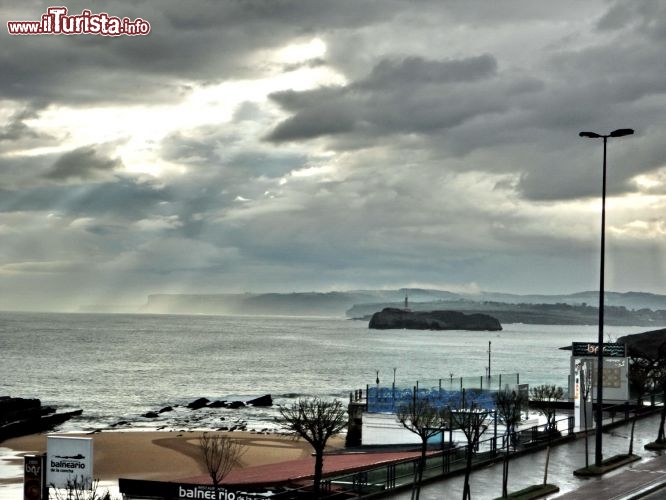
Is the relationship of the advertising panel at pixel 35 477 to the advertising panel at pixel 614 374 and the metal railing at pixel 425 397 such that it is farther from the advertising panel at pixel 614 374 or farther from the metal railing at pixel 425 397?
the advertising panel at pixel 614 374

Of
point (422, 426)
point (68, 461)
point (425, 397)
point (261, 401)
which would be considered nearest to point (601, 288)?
point (422, 426)

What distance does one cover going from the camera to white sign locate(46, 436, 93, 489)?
91.1ft

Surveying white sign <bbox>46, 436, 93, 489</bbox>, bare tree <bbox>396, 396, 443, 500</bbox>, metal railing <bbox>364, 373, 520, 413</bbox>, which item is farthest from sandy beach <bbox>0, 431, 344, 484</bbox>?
white sign <bbox>46, 436, 93, 489</bbox>

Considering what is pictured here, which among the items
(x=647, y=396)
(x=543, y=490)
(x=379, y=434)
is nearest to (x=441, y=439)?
(x=379, y=434)

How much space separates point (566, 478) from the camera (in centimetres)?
3712

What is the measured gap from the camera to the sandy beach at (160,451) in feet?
201

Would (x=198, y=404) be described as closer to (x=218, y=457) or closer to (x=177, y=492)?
(x=218, y=457)

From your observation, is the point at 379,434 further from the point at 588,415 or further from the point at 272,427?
the point at 272,427

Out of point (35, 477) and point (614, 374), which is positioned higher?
point (614, 374)

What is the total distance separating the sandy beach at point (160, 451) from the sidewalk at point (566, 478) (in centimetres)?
2526

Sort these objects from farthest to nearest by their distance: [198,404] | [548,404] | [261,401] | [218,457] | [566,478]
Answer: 1. [261,401]
2. [198,404]
3. [218,457]
4. [548,404]
5. [566,478]

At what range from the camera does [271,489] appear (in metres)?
35.0

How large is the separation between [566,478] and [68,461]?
65.2ft

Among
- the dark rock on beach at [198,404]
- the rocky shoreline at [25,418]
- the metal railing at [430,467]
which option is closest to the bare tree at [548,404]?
the metal railing at [430,467]
